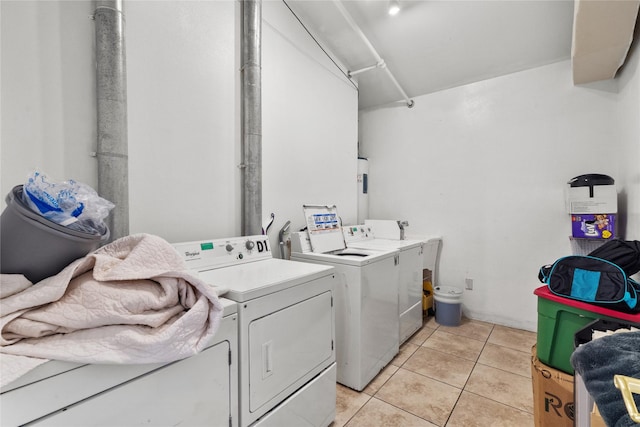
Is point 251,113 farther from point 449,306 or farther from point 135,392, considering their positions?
point 449,306

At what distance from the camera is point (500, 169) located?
2.86 meters

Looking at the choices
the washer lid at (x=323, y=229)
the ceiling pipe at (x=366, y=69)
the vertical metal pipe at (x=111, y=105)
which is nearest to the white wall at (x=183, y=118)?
the vertical metal pipe at (x=111, y=105)

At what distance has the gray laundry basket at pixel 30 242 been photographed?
712 mm

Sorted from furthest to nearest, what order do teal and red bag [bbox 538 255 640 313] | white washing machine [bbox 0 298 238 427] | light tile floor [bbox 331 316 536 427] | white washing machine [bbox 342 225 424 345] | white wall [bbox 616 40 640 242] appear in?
white washing machine [bbox 342 225 424 345], white wall [bbox 616 40 640 242], light tile floor [bbox 331 316 536 427], teal and red bag [bbox 538 255 640 313], white washing machine [bbox 0 298 238 427]

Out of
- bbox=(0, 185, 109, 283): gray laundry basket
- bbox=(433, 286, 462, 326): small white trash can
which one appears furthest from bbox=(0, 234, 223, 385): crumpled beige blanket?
bbox=(433, 286, 462, 326): small white trash can

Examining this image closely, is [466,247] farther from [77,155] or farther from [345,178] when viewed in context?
[77,155]

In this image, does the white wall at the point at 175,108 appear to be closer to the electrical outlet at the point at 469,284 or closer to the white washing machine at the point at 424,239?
the white washing machine at the point at 424,239

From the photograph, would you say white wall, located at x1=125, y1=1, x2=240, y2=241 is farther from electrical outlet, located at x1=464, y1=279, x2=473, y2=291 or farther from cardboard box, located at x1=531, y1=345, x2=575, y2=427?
electrical outlet, located at x1=464, y1=279, x2=473, y2=291

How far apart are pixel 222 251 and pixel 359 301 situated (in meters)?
0.95

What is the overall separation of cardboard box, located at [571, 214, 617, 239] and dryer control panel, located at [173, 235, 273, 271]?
259 cm

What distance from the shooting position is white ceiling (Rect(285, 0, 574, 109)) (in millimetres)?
2248

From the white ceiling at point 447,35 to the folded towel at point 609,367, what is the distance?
2583 millimetres

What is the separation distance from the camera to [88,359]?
64 cm

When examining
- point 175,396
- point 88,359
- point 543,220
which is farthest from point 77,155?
point 543,220
